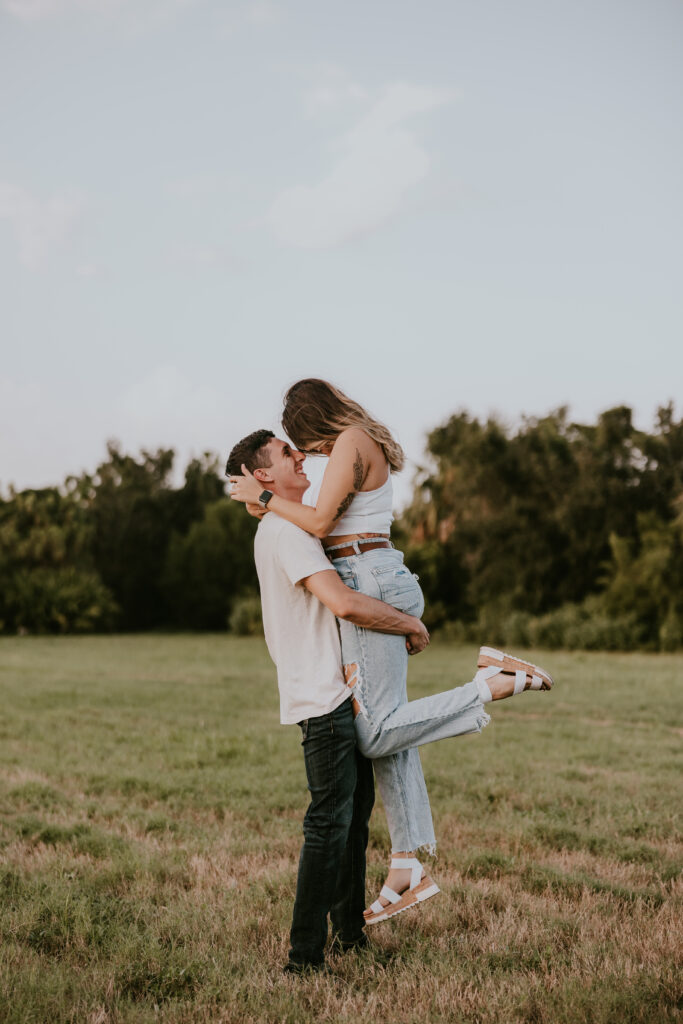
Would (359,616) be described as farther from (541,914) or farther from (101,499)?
(101,499)

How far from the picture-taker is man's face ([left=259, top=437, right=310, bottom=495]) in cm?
415

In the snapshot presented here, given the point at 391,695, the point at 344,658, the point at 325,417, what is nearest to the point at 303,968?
the point at 391,695

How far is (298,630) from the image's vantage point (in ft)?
12.7

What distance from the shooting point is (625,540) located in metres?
30.9

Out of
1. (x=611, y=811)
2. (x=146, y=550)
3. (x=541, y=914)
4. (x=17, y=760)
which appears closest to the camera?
(x=541, y=914)

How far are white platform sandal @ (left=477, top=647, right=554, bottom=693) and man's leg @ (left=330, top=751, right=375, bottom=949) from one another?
0.74m

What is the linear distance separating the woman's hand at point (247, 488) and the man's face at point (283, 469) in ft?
0.24

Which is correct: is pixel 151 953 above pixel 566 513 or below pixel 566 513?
below

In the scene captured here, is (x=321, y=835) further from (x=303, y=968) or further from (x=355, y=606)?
(x=355, y=606)

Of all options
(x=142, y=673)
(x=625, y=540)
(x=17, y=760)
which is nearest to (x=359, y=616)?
(x=17, y=760)

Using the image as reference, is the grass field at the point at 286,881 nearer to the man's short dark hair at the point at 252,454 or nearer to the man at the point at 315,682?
the man at the point at 315,682

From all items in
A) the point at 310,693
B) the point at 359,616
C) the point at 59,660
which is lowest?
the point at 59,660

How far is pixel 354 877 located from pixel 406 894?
345 millimetres

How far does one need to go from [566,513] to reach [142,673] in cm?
1715
